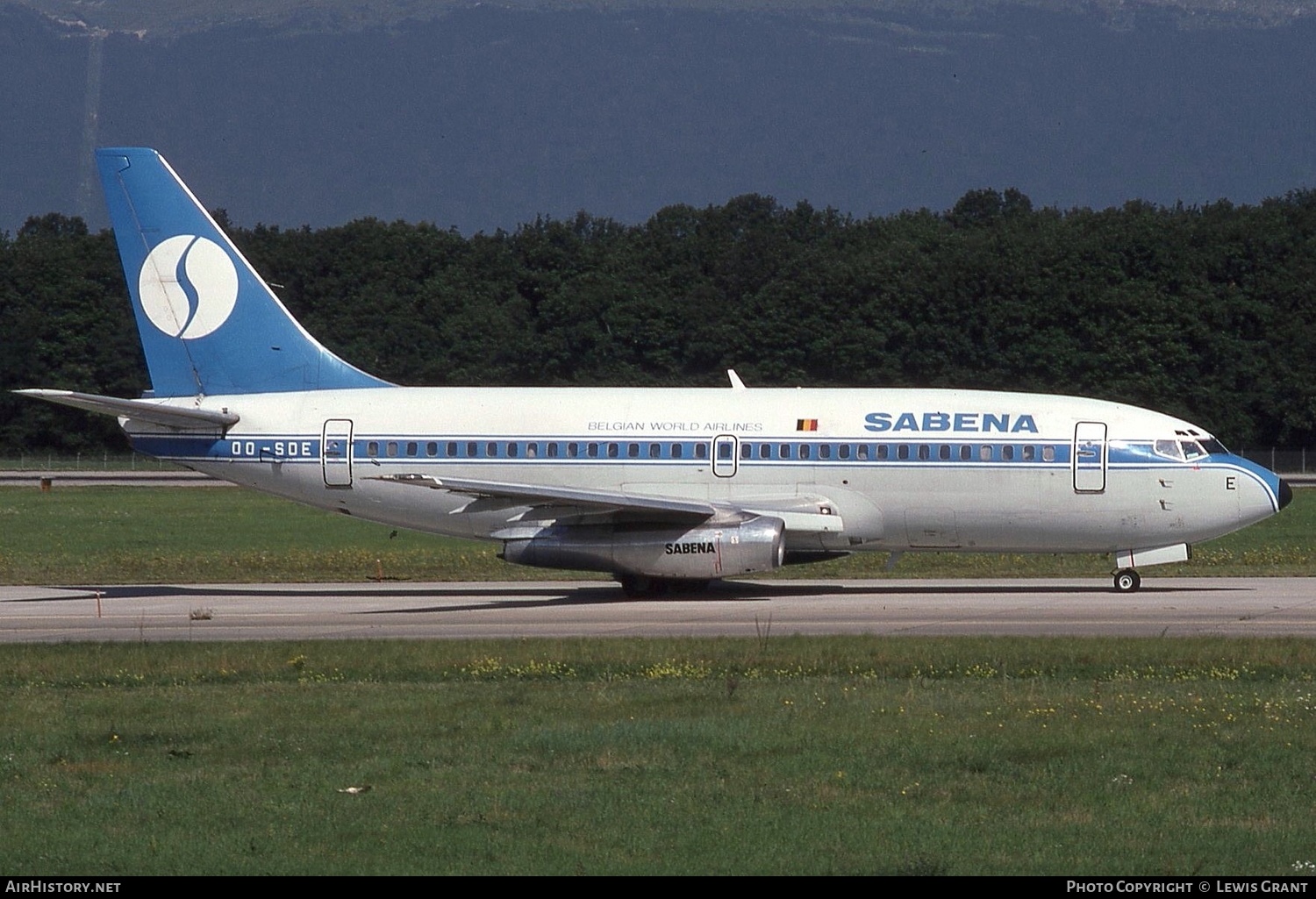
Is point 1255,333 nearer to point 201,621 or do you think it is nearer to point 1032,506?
point 1032,506

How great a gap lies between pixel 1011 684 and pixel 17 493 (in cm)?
5888

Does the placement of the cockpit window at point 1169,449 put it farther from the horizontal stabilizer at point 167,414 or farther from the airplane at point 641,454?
the horizontal stabilizer at point 167,414

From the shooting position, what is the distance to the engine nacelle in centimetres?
2884

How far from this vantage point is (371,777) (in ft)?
44.5

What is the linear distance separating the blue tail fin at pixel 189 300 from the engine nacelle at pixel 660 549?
5.94 metres

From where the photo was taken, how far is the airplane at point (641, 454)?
97.0 ft

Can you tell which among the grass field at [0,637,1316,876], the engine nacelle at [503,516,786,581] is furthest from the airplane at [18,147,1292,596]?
the grass field at [0,637,1316,876]

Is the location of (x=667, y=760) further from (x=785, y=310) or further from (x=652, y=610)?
(x=785, y=310)

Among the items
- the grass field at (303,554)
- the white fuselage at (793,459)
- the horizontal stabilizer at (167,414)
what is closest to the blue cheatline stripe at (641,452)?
the white fuselage at (793,459)

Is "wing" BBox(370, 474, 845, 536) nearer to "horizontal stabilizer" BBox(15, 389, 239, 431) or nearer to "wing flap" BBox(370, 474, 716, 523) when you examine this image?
"wing flap" BBox(370, 474, 716, 523)

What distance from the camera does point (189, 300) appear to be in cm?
3272

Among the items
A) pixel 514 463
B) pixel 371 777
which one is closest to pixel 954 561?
pixel 514 463

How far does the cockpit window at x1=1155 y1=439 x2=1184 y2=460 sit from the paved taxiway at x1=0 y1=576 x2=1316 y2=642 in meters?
2.45

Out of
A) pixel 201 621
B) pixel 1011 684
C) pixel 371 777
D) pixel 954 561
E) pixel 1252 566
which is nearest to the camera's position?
pixel 371 777
